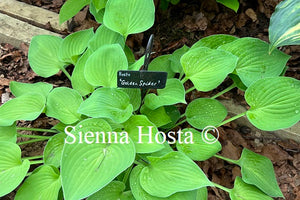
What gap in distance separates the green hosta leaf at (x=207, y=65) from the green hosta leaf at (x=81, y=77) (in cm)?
43

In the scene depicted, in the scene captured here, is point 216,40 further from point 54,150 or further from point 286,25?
point 54,150

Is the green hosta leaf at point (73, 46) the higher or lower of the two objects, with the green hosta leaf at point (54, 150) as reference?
higher

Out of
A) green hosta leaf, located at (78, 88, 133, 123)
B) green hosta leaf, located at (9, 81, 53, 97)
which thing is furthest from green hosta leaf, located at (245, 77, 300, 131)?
green hosta leaf, located at (9, 81, 53, 97)

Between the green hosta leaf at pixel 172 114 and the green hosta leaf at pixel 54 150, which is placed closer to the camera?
the green hosta leaf at pixel 54 150

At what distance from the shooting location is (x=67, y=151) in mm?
981

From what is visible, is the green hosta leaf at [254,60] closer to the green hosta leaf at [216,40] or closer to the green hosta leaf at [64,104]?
the green hosta leaf at [216,40]

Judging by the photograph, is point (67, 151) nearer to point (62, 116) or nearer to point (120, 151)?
point (120, 151)

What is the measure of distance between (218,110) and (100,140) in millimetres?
547

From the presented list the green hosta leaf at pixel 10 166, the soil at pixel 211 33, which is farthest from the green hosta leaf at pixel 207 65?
the green hosta leaf at pixel 10 166

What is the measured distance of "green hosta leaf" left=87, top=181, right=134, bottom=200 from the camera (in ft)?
3.55

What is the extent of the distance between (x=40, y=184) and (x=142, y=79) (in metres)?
0.55

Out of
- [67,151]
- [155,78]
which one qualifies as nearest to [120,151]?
[67,151]

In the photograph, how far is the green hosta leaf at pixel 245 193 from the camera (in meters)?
1.16

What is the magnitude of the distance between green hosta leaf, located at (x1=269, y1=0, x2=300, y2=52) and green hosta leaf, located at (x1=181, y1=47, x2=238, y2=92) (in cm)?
16
